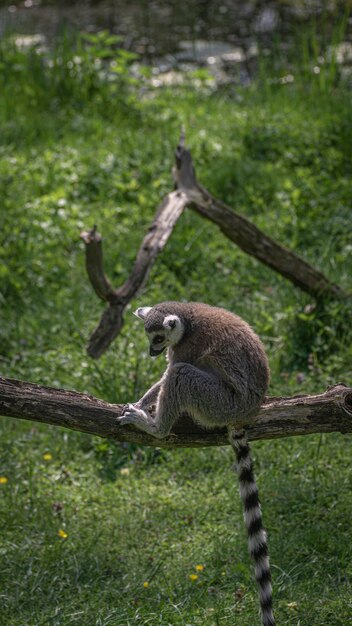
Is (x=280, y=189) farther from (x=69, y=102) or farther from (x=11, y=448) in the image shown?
(x=11, y=448)

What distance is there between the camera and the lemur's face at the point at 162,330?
3.98 m

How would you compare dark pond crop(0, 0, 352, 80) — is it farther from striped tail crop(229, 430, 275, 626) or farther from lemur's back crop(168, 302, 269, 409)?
striped tail crop(229, 430, 275, 626)

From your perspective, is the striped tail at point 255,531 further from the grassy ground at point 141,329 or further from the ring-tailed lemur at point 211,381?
the grassy ground at point 141,329

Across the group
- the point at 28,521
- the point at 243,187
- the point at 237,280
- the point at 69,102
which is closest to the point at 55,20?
the point at 69,102

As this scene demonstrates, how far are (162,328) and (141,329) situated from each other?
7.19 feet

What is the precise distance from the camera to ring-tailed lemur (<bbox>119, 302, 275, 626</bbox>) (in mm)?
3801

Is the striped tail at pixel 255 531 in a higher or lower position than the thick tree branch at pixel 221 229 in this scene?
lower

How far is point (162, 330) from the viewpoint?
13.2ft

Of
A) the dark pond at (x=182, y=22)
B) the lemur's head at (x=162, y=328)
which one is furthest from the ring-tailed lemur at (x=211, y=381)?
the dark pond at (x=182, y=22)

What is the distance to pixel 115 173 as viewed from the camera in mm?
8125

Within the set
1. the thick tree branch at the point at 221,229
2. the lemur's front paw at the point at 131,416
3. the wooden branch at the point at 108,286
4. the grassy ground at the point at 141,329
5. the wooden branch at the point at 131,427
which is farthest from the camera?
the thick tree branch at the point at 221,229

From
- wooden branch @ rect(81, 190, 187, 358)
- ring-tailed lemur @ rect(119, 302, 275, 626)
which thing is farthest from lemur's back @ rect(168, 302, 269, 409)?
wooden branch @ rect(81, 190, 187, 358)

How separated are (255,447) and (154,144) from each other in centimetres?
411

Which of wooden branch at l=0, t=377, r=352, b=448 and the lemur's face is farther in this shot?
the lemur's face
